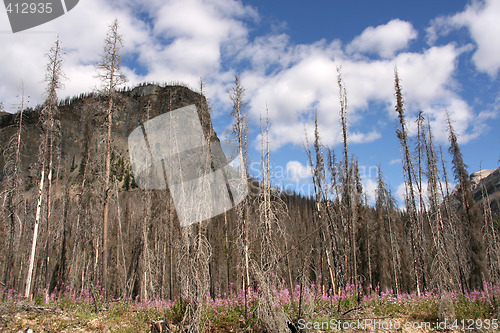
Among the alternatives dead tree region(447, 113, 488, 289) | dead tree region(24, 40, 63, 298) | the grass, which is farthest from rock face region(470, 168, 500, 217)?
dead tree region(24, 40, 63, 298)

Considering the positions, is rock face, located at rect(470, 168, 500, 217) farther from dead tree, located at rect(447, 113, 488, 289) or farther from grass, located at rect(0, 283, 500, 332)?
grass, located at rect(0, 283, 500, 332)

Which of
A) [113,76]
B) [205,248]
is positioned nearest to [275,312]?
[205,248]

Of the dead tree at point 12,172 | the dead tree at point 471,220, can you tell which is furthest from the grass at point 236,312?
the dead tree at point 471,220

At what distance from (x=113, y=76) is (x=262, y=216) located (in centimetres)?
854

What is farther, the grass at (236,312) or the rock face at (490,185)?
the rock face at (490,185)

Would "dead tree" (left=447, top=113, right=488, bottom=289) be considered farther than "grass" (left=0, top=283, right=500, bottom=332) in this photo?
Yes

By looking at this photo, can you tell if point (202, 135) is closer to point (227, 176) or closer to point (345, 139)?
point (227, 176)

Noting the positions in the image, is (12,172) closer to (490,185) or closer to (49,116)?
(49,116)

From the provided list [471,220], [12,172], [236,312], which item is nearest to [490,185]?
[471,220]

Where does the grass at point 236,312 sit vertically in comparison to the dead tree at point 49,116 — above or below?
below

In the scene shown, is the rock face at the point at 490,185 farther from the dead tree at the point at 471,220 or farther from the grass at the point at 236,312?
the grass at the point at 236,312

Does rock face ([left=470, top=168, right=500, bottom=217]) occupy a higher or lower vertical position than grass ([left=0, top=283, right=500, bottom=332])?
higher

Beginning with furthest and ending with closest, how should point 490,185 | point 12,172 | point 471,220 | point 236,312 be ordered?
1. point 490,185
2. point 471,220
3. point 12,172
4. point 236,312

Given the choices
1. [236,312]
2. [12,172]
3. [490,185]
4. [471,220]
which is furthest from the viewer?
[490,185]
